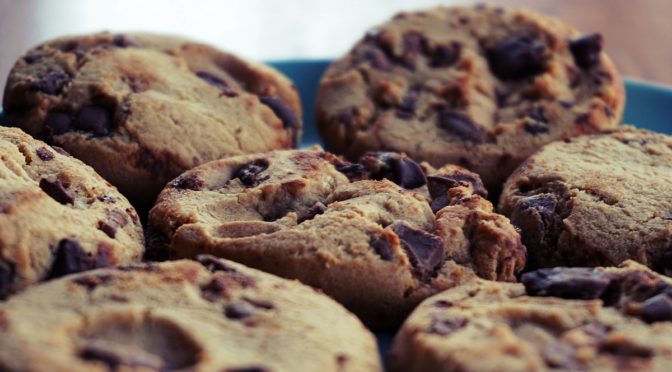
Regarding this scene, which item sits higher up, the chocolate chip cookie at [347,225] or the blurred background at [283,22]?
the chocolate chip cookie at [347,225]

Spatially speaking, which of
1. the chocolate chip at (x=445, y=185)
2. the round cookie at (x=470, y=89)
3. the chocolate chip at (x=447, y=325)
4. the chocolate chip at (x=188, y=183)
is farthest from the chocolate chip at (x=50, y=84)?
the chocolate chip at (x=447, y=325)

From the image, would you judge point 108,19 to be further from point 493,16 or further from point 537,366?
point 537,366

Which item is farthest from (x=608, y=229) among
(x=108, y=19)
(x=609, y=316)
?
(x=108, y=19)

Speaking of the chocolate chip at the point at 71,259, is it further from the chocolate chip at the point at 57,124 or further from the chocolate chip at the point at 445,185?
A: the chocolate chip at the point at 445,185

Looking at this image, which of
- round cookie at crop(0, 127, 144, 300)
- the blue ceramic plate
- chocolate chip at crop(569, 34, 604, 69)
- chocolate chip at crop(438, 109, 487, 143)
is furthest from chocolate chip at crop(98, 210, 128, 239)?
chocolate chip at crop(569, 34, 604, 69)

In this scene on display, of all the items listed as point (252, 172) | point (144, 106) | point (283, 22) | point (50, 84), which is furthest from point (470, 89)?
point (283, 22)

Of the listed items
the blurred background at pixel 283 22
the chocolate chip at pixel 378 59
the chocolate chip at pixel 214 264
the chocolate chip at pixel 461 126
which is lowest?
the blurred background at pixel 283 22
